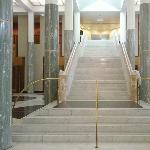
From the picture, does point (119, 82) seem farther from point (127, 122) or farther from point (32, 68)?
point (32, 68)

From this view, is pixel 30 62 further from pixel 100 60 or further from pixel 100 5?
pixel 100 60

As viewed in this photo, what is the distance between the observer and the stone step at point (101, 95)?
14.7 metres

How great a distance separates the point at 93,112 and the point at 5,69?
384cm

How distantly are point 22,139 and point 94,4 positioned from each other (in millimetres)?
21346

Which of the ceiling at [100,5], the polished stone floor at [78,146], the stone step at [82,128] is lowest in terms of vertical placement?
the polished stone floor at [78,146]

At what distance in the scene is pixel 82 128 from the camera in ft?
32.4

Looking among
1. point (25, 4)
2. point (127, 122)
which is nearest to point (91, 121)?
point (127, 122)

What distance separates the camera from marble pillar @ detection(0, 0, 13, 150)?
815 centimetres

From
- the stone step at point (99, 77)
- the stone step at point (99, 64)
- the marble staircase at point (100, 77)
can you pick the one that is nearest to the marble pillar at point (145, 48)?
the marble staircase at point (100, 77)

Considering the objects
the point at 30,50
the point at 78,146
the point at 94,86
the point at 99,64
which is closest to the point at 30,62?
the point at 30,50

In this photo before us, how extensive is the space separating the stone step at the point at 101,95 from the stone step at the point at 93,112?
3591 mm

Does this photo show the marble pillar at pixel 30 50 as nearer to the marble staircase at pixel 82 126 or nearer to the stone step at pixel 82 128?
the marble staircase at pixel 82 126

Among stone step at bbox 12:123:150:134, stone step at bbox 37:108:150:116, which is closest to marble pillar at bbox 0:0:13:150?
stone step at bbox 12:123:150:134

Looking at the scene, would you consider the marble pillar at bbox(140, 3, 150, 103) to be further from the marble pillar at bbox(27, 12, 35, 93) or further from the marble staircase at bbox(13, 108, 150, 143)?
the marble pillar at bbox(27, 12, 35, 93)
